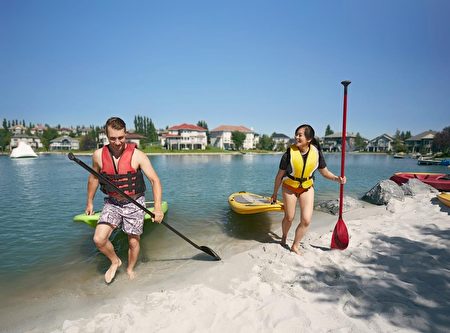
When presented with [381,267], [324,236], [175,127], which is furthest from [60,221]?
[175,127]

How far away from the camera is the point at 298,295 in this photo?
10.5ft

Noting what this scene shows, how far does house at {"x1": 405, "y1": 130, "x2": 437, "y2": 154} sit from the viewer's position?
3317 inches

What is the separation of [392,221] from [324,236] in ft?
7.08

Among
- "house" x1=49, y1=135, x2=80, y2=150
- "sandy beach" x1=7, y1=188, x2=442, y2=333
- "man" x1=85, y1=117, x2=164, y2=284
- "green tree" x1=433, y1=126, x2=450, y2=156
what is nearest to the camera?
"sandy beach" x1=7, y1=188, x2=442, y2=333

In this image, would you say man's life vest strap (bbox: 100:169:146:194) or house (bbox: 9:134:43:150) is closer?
man's life vest strap (bbox: 100:169:146:194)

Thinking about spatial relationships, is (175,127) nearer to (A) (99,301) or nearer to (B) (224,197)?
(B) (224,197)

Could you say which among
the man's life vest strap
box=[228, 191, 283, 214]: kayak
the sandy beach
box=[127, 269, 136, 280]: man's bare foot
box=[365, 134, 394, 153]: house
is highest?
box=[365, 134, 394, 153]: house

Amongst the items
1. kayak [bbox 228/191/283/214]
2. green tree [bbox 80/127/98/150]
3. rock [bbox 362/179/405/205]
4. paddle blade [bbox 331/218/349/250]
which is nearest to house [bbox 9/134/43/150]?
green tree [bbox 80/127/98/150]

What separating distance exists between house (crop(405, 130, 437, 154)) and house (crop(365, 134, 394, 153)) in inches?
306

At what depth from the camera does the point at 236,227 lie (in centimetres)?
738

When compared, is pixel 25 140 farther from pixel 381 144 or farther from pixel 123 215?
pixel 381 144

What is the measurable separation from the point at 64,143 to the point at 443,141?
431 ft

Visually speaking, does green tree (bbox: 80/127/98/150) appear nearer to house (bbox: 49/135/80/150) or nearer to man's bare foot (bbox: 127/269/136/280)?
house (bbox: 49/135/80/150)

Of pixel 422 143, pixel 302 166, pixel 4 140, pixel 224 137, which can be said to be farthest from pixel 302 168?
pixel 4 140
